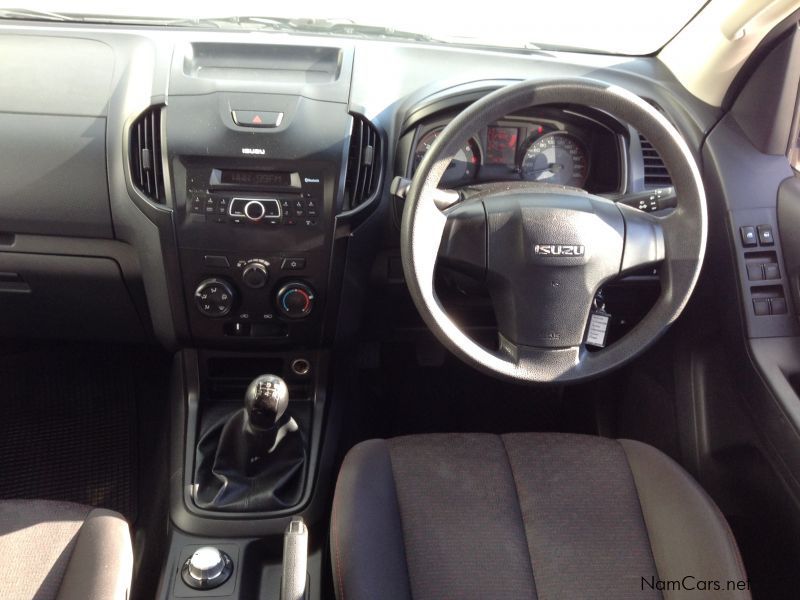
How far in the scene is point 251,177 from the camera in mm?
1416

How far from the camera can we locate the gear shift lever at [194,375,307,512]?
1473mm

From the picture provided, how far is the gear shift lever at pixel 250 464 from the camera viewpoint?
1.47 m

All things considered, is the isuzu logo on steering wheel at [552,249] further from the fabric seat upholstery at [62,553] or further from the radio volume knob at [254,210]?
the fabric seat upholstery at [62,553]

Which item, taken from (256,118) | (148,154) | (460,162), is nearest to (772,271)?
(460,162)

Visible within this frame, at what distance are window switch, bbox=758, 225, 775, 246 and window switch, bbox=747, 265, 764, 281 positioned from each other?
0.05 meters

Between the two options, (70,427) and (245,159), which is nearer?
(245,159)

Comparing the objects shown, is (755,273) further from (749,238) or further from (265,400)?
(265,400)

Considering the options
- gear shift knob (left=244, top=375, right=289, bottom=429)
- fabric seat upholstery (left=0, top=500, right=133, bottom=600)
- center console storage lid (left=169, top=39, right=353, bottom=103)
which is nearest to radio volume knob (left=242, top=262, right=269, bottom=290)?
gear shift knob (left=244, top=375, right=289, bottom=429)

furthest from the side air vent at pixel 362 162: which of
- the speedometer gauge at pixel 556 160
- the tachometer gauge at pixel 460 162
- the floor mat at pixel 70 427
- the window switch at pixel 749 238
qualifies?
the floor mat at pixel 70 427

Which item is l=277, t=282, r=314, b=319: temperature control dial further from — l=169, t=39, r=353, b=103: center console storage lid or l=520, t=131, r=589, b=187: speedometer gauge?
l=520, t=131, r=589, b=187: speedometer gauge

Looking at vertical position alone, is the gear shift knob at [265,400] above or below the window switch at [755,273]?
below

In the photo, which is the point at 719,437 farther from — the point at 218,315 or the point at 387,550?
the point at 218,315

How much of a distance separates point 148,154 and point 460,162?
2.09 feet

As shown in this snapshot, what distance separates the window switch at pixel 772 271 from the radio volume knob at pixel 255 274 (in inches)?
41.3
